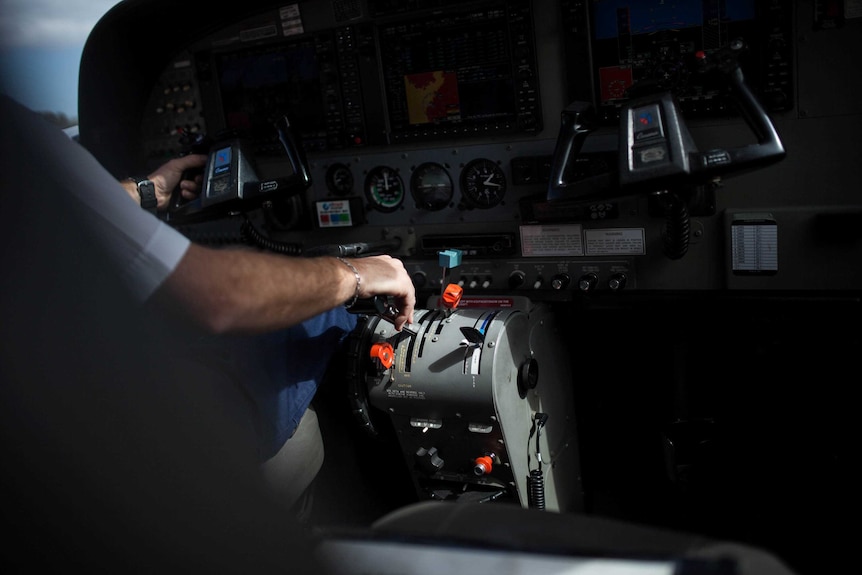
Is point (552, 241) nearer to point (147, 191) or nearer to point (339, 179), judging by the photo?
point (339, 179)

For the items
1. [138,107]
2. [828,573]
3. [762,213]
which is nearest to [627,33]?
[762,213]

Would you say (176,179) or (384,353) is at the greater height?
(176,179)

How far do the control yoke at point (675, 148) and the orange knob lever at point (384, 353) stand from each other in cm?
68

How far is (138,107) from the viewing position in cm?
294

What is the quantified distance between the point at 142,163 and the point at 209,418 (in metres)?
2.52

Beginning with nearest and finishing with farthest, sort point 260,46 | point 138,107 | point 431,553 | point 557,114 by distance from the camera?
1. point 431,553
2. point 557,114
3. point 260,46
4. point 138,107

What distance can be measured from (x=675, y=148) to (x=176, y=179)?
167 centimetres

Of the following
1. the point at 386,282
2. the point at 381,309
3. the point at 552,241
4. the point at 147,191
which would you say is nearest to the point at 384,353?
the point at 381,309

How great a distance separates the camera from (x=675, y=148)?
174 cm

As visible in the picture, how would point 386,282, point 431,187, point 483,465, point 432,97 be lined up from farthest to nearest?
point 431,187 → point 432,97 → point 483,465 → point 386,282

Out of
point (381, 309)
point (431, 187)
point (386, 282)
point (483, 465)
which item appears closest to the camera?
point (386, 282)

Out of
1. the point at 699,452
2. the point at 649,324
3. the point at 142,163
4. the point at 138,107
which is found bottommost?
the point at 699,452

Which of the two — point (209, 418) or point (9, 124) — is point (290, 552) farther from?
point (9, 124)

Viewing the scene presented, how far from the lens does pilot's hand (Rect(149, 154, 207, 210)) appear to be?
249 cm
